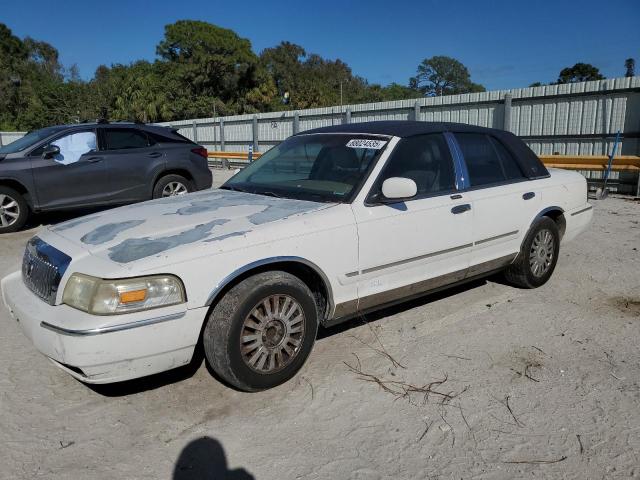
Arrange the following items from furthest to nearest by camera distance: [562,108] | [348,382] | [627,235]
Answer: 1. [562,108]
2. [627,235]
3. [348,382]

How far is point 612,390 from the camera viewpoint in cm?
325

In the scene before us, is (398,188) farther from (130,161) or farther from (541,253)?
(130,161)

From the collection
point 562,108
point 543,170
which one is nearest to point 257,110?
point 562,108

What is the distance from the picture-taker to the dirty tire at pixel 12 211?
801 cm

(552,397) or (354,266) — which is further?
(354,266)

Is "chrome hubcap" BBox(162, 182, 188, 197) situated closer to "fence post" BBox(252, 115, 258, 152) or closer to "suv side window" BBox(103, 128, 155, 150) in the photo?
"suv side window" BBox(103, 128, 155, 150)

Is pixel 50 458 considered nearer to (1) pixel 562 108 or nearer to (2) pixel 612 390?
(2) pixel 612 390

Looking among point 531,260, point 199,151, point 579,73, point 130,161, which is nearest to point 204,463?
point 531,260

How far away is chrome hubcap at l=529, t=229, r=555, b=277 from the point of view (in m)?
5.00

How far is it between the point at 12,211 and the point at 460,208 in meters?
6.95

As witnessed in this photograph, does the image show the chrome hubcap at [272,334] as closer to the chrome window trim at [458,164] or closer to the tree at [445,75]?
the chrome window trim at [458,164]

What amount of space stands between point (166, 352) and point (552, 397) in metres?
2.27

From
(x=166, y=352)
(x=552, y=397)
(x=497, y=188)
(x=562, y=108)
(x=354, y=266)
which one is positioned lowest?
(x=552, y=397)

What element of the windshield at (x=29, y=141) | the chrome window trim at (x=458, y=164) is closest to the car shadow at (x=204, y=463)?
the chrome window trim at (x=458, y=164)
